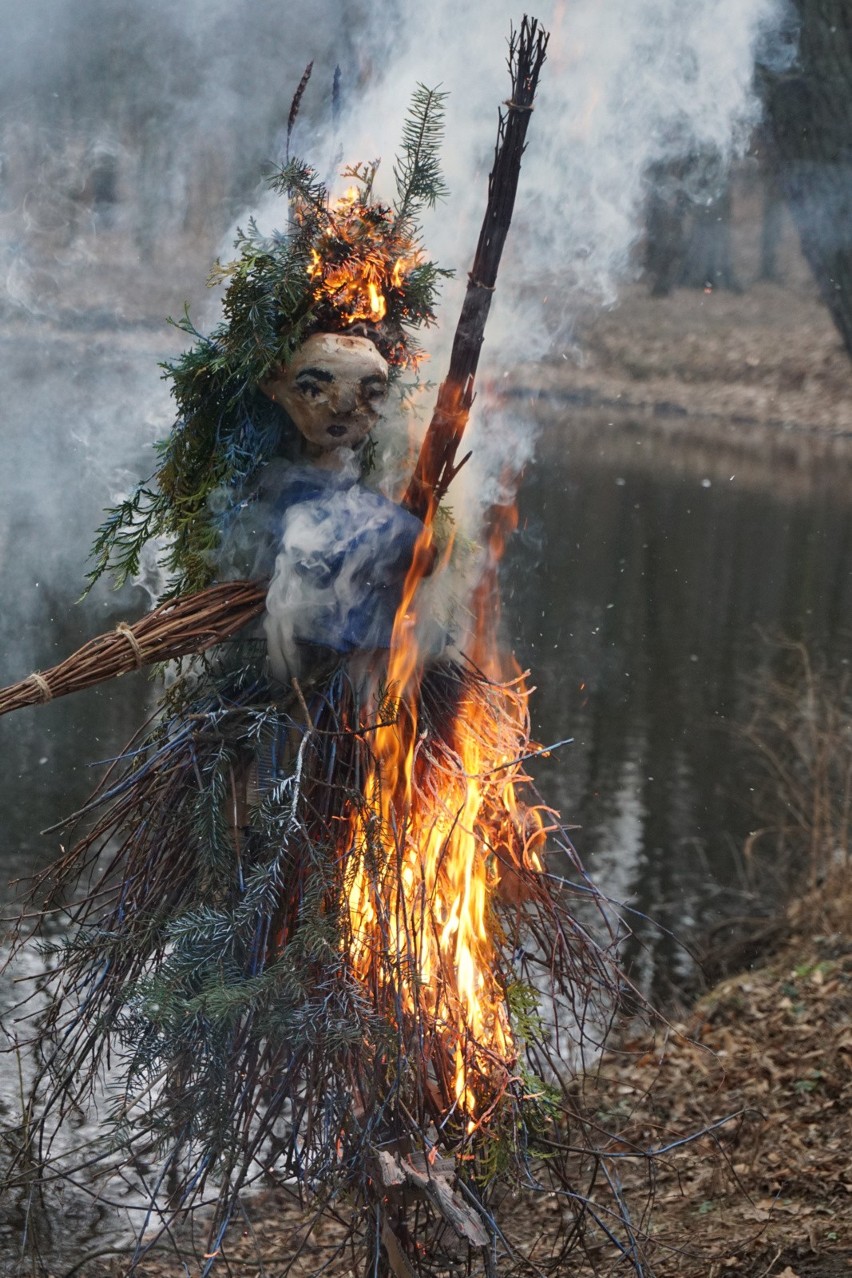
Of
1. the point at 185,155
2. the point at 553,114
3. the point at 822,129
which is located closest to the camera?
the point at 822,129

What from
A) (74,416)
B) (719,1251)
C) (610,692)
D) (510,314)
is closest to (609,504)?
(610,692)

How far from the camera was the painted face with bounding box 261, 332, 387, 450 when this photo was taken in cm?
280

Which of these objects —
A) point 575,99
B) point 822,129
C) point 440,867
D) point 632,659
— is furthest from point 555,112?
point 632,659

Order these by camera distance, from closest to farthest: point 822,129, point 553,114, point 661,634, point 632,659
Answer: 1. point 822,129
2. point 553,114
3. point 632,659
4. point 661,634

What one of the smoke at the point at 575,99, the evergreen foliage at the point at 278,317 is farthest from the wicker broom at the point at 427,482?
the smoke at the point at 575,99

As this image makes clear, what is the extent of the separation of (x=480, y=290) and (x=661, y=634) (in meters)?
9.10

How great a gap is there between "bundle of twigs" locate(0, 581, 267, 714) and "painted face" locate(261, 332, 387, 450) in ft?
1.14

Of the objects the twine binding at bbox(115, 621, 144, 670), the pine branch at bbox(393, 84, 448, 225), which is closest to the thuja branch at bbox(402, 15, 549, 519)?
the pine branch at bbox(393, 84, 448, 225)

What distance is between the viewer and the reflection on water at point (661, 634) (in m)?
7.80

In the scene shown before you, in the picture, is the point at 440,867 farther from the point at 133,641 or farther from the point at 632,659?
the point at 632,659

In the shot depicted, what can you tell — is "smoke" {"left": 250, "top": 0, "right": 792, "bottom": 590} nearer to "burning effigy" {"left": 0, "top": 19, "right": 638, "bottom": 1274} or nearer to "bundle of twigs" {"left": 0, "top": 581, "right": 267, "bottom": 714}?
"burning effigy" {"left": 0, "top": 19, "right": 638, "bottom": 1274}

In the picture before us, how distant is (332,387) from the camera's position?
2807 millimetres

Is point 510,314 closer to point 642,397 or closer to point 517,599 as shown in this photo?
point 517,599

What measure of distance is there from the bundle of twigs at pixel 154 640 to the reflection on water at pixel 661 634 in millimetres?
3326
